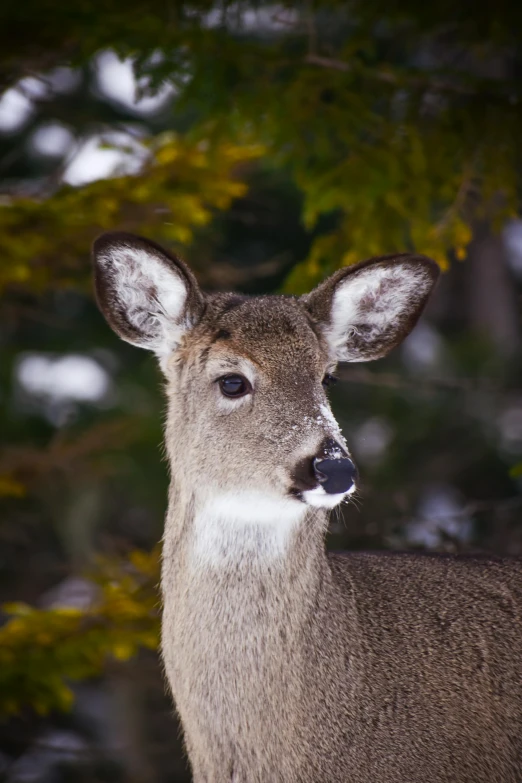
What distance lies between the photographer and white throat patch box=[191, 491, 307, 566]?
438 cm

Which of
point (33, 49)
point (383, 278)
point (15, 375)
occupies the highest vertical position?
point (33, 49)

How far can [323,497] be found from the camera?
13.0 feet

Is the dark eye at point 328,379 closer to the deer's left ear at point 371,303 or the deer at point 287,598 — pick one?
the deer at point 287,598

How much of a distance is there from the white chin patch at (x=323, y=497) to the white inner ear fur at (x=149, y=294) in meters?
1.24

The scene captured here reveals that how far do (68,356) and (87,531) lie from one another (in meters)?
2.52

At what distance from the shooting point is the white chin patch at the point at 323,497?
3.93 metres

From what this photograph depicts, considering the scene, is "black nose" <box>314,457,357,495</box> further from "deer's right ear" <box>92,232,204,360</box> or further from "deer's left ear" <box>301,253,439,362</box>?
"deer's right ear" <box>92,232,204,360</box>

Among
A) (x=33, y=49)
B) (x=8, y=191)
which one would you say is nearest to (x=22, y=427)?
(x=8, y=191)

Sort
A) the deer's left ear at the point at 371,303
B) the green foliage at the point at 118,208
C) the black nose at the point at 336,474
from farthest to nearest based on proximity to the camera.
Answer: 1. the green foliage at the point at 118,208
2. the deer's left ear at the point at 371,303
3. the black nose at the point at 336,474

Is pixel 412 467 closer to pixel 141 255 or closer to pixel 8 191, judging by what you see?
pixel 8 191

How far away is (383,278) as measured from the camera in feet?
15.8

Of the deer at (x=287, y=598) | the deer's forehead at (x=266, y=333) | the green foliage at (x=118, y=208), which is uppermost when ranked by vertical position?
the green foliage at (x=118, y=208)

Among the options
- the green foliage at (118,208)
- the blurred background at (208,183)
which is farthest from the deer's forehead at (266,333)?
the green foliage at (118,208)

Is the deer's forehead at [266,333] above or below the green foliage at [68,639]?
above
